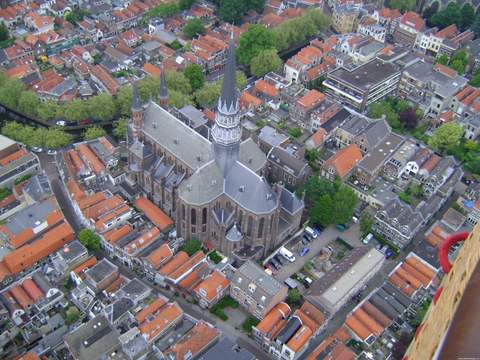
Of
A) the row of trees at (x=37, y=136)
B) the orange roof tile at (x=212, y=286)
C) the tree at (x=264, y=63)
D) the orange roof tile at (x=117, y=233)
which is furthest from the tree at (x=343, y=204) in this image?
the row of trees at (x=37, y=136)

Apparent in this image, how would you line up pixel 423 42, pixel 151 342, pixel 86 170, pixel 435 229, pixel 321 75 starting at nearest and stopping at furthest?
pixel 151 342, pixel 435 229, pixel 86 170, pixel 321 75, pixel 423 42

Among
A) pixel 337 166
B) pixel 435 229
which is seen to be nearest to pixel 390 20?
pixel 337 166

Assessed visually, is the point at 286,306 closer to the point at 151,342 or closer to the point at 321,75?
the point at 151,342

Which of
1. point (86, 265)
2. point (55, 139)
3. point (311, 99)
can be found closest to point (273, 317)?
point (86, 265)

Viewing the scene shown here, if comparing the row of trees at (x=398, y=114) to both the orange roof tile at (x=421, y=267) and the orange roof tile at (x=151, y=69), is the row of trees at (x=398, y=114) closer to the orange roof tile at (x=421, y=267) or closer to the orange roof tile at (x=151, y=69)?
the orange roof tile at (x=421, y=267)

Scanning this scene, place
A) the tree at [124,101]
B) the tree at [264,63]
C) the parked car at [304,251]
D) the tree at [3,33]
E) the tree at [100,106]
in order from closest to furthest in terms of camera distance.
Result: the parked car at [304,251] < the tree at [100,106] < the tree at [124,101] < the tree at [264,63] < the tree at [3,33]

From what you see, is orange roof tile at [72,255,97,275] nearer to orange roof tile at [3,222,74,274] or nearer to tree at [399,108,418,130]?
orange roof tile at [3,222,74,274]
